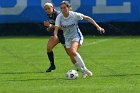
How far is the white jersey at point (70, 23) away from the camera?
1481cm

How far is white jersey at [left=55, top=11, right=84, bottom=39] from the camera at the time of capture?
14.8 meters

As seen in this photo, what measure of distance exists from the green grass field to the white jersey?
41.9 inches

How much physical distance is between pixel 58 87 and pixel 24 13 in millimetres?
20315

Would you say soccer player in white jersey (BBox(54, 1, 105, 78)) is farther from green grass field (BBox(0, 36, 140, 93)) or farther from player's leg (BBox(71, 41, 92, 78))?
green grass field (BBox(0, 36, 140, 93))

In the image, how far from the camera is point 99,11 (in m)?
32.4

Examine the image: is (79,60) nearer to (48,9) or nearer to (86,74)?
(86,74)

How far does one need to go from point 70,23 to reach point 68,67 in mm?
2956

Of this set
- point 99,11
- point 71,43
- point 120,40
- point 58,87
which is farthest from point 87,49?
point 58,87

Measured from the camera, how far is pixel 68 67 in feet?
57.6

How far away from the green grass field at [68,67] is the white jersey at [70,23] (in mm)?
1065

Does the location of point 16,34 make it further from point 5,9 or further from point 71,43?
point 71,43

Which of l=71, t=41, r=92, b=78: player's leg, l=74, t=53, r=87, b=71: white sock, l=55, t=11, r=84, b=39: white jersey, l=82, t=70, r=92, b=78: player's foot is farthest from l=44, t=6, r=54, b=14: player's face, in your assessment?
l=82, t=70, r=92, b=78: player's foot

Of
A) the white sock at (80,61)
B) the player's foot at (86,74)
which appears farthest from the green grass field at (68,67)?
the white sock at (80,61)

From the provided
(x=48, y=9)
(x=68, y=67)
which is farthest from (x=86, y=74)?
(x=68, y=67)
